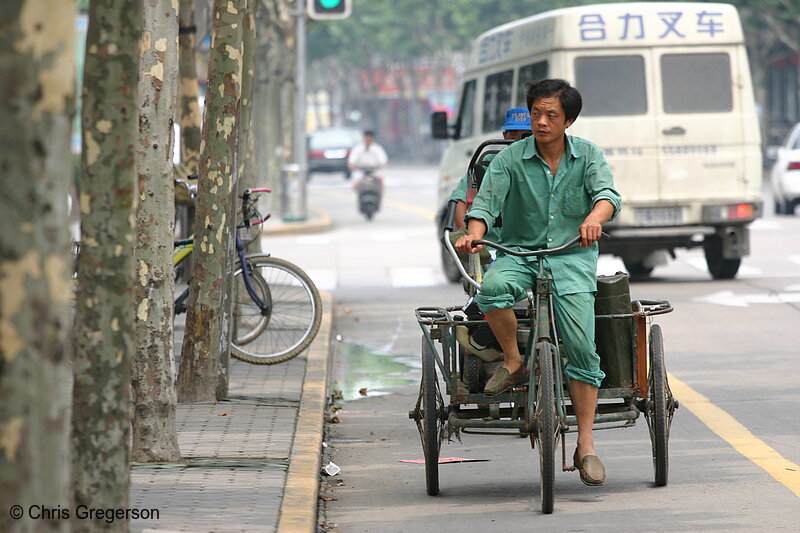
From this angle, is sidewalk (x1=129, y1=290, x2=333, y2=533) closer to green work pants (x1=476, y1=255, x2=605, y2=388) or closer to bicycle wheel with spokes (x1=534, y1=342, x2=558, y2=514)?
bicycle wheel with spokes (x1=534, y1=342, x2=558, y2=514)

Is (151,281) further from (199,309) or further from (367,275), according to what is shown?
(367,275)

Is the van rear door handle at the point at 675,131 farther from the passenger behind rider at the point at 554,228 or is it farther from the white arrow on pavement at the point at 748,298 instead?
the passenger behind rider at the point at 554,228

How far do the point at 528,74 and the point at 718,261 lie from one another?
9.29 ft

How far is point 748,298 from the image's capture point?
15023 millimetres

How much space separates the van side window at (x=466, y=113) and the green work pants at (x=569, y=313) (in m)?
11.1

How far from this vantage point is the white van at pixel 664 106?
51.4ft

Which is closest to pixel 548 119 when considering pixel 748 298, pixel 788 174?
pixel 748 298

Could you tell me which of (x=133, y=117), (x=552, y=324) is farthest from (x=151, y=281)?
(x=133, y=117)

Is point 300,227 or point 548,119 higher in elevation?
point 548,119

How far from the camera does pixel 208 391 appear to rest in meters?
8.84

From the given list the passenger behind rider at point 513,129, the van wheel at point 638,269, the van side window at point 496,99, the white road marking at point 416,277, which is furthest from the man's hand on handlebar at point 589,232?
the van wheel at point 638,269

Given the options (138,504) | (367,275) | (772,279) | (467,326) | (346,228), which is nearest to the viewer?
(138,504)

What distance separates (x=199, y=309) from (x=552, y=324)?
9.57ft

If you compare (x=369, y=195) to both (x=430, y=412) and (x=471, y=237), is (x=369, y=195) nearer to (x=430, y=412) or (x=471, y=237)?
(x=430, y=412)
